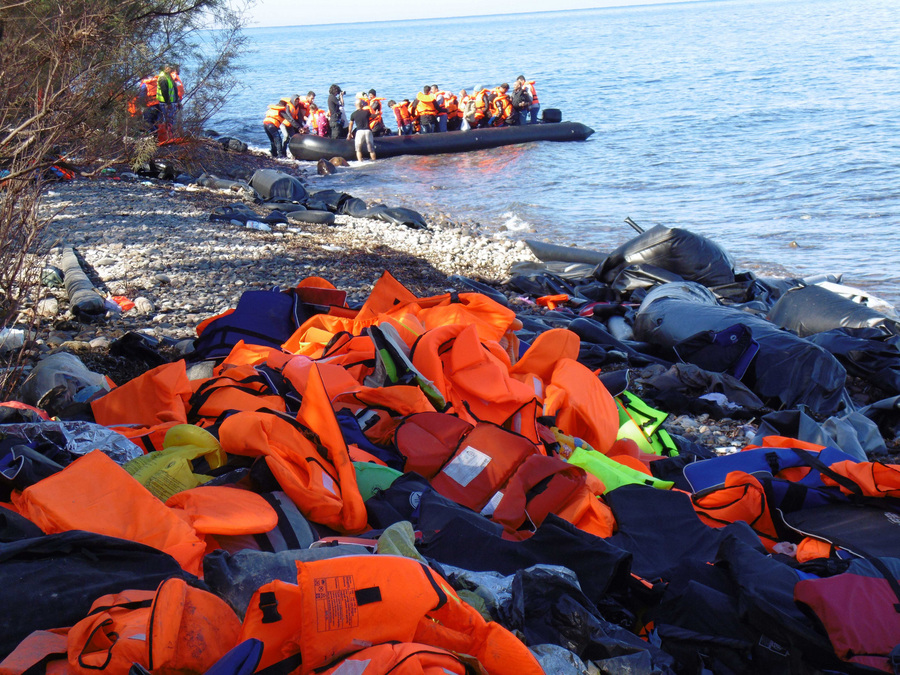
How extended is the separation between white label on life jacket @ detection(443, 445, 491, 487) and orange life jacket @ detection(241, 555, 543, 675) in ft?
3.58

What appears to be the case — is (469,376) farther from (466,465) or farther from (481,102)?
(481,102)

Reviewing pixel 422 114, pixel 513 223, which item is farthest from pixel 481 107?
pixel 513 223

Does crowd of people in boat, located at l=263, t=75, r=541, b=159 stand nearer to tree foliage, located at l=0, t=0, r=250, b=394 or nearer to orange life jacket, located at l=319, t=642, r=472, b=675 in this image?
tree foliage, located at l=0, t=0, r=250, b=394

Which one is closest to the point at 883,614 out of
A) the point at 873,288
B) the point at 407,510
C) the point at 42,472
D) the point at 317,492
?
the point at 407,510

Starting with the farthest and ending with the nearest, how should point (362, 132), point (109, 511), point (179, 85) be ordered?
point (362, 132) < point (179, 85) < point (109, 511)

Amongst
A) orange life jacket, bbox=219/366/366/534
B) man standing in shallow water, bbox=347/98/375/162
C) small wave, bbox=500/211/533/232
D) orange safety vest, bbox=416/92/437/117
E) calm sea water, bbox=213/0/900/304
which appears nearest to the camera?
orange life jacket, bbox=219/366/366/534

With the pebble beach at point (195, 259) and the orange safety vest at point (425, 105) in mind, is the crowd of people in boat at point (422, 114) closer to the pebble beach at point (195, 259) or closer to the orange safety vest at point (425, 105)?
the orange safety vest at point (425, 105)

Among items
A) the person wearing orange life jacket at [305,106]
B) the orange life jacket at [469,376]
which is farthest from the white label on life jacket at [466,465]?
the person wearing orange life jacket at [305,106]

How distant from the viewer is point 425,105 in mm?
18547

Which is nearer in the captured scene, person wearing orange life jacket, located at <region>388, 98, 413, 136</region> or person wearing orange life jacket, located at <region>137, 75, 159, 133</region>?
person wearing orange life jacket, located at <region>137, 75, 159, 133</region>

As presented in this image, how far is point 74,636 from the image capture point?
1531mm

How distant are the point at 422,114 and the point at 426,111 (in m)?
0.14

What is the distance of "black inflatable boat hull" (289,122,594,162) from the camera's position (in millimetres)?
17547

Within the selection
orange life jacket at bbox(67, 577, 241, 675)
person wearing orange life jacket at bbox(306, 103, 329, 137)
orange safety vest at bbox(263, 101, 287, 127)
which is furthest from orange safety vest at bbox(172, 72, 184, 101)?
orange safety vest at bbox(263, 101, 287, 127)
